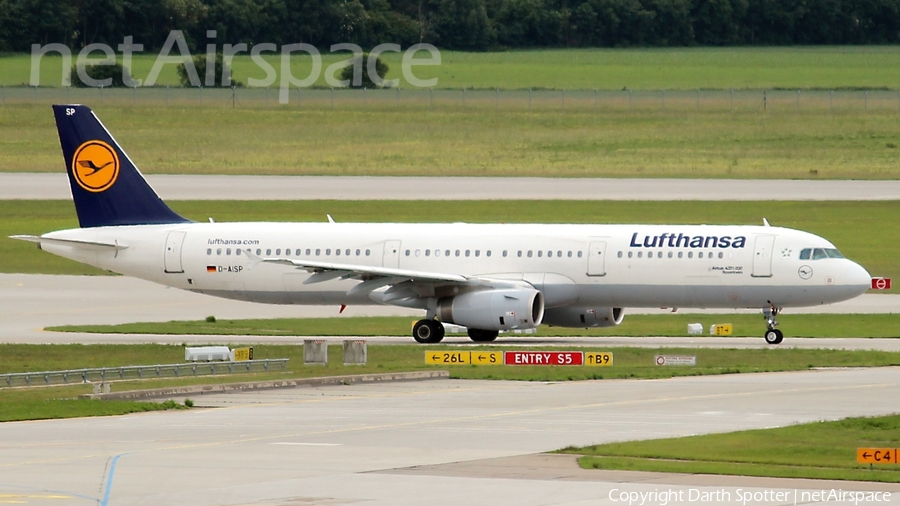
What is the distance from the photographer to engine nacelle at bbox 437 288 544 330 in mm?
44406

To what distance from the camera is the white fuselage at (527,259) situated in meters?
45.2

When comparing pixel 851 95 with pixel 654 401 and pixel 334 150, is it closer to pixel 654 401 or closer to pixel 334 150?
pixel 334 150

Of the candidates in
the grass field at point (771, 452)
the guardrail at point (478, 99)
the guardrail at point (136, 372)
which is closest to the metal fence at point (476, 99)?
the guardrail at point (478, 99)

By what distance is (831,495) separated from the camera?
20641 mm

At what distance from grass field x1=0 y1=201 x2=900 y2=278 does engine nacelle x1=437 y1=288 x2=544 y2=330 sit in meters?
29.0

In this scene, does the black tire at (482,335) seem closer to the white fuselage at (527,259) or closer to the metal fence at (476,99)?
the white fuselage at (527,259)

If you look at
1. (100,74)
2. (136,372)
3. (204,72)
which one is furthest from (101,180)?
(204,72)

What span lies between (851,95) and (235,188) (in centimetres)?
6792

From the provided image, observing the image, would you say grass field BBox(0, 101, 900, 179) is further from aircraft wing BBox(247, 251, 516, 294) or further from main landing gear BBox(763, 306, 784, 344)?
aircraft wing BBox(247, 251, 516, 294)

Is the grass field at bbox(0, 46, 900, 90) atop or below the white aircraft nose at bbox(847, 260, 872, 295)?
atop

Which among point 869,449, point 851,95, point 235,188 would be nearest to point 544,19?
point 851,95

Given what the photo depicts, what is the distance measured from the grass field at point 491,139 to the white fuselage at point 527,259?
5122cm

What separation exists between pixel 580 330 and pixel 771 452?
26.5 metres

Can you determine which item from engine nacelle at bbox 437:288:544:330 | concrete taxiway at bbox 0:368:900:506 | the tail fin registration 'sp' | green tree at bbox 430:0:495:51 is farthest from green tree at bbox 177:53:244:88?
concrete taxiway at bbox 0:368:900:506
